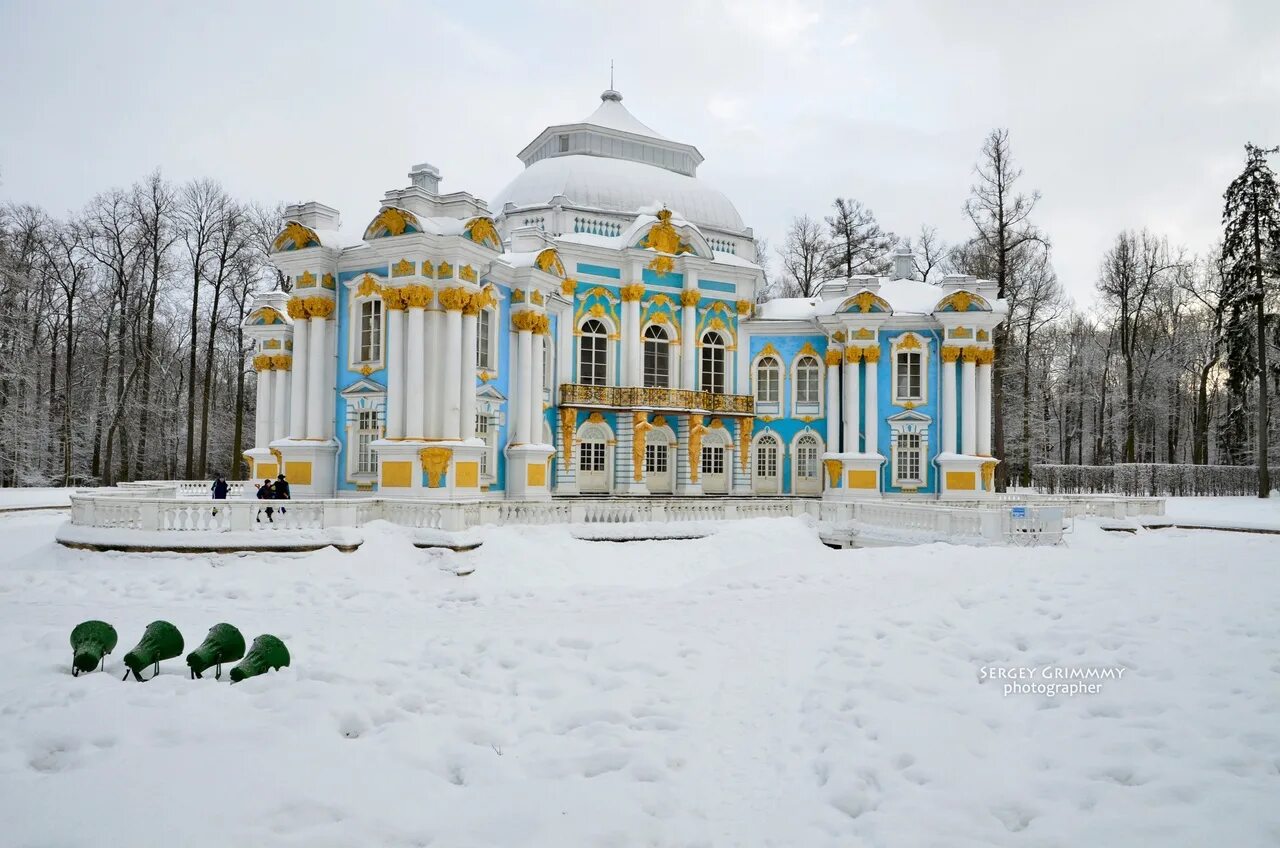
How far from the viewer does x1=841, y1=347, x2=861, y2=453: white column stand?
24.2m

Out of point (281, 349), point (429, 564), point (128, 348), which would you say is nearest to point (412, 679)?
point (429, 564)

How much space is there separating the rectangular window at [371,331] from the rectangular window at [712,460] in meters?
11.3

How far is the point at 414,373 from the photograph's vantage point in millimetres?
15766

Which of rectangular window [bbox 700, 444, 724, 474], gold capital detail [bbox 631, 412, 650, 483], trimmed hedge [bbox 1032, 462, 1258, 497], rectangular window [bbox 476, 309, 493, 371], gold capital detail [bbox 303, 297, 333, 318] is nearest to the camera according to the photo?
gold capital detail [bbox 303, 297, 333, 318]

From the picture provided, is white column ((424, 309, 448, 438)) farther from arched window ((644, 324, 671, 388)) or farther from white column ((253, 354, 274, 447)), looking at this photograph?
arched window ((644, 324, 671, 388))

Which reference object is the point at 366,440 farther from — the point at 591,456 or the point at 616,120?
the point at 616,120

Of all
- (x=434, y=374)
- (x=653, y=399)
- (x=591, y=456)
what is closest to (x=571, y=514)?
(x=434, y=374)

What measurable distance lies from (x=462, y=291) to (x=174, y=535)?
6.94m

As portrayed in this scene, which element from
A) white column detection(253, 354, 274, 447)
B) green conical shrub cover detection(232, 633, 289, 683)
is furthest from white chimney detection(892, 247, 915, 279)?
green conical shrub cover detection(232, 633, 289, 683)

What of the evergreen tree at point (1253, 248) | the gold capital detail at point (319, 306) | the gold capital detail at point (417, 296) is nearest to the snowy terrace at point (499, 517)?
the gold capital detail at point (417, 296)

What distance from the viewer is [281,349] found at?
2094 cm

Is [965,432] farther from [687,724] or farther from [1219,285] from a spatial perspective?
[687,724]

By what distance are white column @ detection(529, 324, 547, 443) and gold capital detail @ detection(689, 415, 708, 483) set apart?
6452 mm

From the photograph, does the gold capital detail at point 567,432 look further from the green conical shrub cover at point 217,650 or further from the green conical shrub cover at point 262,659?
the green conical shrub cover at point 217,650
